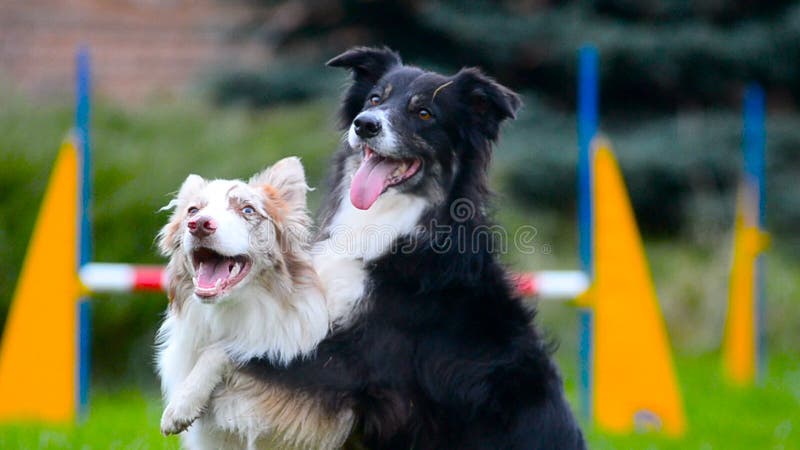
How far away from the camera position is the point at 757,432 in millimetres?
7086

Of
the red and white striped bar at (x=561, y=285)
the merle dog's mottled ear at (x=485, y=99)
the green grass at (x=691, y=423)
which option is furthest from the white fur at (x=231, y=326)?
the red and white striped bar at (x=561, y=285)

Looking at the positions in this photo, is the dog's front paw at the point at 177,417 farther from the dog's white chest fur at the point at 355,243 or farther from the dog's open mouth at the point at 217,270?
the dog's white chest fur at the point at 355,243

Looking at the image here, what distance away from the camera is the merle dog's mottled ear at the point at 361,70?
4797 millimetres

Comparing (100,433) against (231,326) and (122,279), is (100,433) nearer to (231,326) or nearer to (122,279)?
(122,279)

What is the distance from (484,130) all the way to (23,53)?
41.3ft

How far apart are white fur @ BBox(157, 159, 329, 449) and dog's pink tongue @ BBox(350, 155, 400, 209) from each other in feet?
1.35

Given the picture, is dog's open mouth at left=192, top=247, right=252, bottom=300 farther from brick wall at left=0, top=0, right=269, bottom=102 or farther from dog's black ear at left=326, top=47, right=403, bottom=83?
brick wall at left=0, top=0, right=269, bottom=102

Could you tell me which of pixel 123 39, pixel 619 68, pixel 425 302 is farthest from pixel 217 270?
pixel 123 39

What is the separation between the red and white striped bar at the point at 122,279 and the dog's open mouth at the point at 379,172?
2.42 metres

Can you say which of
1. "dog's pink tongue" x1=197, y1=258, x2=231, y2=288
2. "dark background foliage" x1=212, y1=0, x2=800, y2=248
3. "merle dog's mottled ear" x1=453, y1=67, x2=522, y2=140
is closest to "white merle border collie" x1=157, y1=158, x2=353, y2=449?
"dog's pink tongue" x1=197, y1=258, x2=231, y2=288

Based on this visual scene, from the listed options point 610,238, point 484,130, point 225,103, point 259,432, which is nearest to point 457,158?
point 484,130

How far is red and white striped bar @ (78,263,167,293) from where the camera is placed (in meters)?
6.54

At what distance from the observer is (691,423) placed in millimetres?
7473

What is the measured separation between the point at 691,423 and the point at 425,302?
3.91 m
